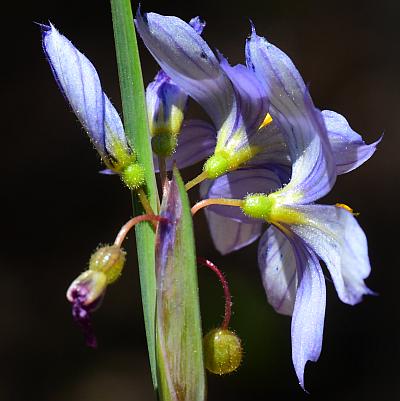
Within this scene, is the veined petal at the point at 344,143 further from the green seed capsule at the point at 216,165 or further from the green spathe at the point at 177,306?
the green spathe at the point at 177,306

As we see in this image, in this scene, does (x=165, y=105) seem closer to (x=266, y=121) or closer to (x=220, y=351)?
(x=266, y=121)

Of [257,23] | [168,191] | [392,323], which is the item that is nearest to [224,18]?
[257,23]

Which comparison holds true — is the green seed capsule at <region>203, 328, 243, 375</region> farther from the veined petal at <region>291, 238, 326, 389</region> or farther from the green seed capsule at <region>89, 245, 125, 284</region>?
the green seed capsule at <region>89, 245, 125, 284</region>

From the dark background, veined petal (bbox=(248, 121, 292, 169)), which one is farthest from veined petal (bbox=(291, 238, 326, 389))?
the dark background

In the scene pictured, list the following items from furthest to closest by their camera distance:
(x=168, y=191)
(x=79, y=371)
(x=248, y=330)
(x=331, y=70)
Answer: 1. (x=331, y=70)
2. (x=79, y=371)
3. (x=248, y=330)
4. (x=168, y=191)

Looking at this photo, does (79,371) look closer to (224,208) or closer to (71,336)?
(71,336)

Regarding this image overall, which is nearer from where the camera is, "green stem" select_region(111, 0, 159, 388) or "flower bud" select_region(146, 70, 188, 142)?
"green stem" select_region(111, 0, 159, 388)

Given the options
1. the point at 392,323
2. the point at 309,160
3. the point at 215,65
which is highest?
the point at 215,65

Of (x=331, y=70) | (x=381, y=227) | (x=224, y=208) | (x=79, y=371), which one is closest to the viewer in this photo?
(x=224, y=208)
